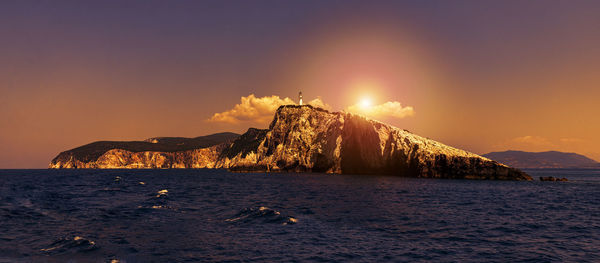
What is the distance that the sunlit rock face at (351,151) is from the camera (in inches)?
3558

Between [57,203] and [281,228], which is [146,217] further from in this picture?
Result: [57,203]

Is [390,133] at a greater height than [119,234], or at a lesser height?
greater

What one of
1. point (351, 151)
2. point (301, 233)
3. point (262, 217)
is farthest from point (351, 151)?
point (301, 233)

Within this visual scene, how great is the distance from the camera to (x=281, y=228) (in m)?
23.6

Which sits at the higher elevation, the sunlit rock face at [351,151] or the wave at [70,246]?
the sunlit rock face at [351,151]

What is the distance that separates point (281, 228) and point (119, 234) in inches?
463

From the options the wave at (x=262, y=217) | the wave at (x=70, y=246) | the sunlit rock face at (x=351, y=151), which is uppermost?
the sunlit rock face at (x=351, y=151)

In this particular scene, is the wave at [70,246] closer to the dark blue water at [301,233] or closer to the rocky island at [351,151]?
the dark blue water at [301,233]

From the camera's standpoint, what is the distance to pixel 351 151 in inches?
4589

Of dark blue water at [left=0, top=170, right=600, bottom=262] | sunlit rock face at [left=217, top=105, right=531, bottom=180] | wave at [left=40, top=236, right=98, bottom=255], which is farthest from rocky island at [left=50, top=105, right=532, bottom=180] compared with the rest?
wave at [left=40, top=236, right=98, bottom=255]

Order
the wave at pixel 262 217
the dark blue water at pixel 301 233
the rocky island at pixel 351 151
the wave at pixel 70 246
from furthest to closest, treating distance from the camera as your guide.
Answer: the rocky island at pixel 351 151, the wave at pixel 262 217, the wave at pixel 70 246, the dark blue water at pixel 301 233

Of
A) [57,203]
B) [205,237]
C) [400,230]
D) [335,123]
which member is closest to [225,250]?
[205,237]

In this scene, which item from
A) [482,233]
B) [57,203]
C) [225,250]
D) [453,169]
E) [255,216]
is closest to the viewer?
[225,250]

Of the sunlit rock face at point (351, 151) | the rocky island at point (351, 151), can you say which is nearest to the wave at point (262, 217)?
the rocky island at point (351, 151)
